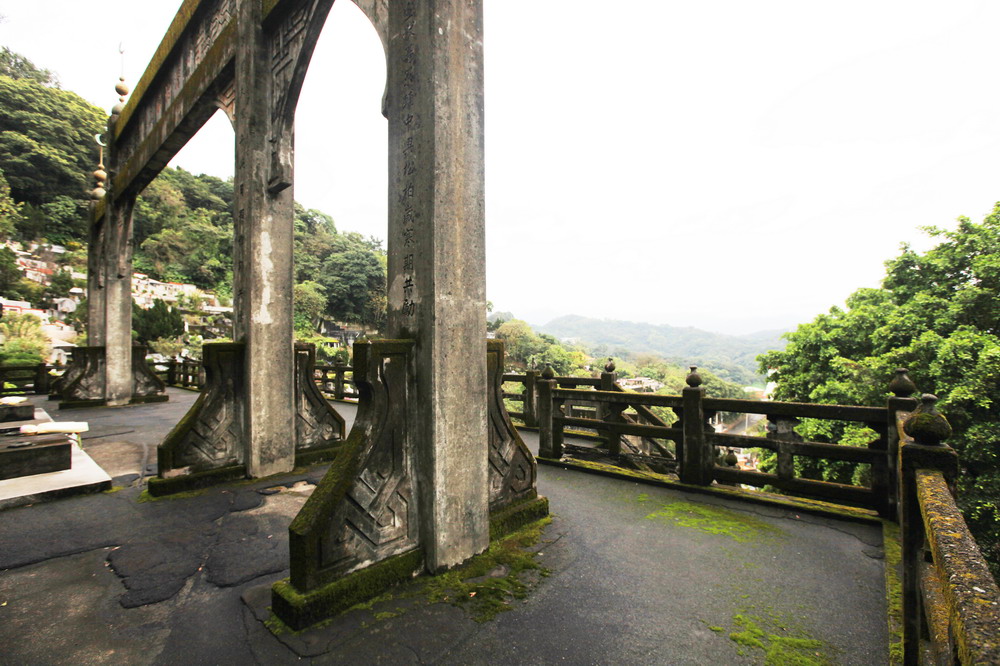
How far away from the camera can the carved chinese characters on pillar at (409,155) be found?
3084 millimetres

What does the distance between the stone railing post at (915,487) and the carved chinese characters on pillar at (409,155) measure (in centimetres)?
287

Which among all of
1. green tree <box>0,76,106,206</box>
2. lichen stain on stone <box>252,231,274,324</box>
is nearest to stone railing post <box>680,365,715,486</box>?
lichen stain on stone <box>252,231,274,324</box>

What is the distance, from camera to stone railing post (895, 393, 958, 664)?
2037 millimetres

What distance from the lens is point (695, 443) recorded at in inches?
193

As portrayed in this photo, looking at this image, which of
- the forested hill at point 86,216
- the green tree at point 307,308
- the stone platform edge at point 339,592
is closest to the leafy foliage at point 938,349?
the stone platform edge at point 339,592

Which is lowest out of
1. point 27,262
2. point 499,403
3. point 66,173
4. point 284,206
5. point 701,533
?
point 701,533

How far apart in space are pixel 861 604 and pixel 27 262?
144ft

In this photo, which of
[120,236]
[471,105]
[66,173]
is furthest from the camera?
[66,173]

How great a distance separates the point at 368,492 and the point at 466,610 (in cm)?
92

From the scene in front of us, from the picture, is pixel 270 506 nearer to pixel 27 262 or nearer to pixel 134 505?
pixel 134 505

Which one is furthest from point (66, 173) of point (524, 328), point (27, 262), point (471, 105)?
point (471, 105)

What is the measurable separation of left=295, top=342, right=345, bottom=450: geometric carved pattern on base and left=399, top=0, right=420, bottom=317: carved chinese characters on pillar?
2.81 m

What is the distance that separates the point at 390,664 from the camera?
2162 millimetres

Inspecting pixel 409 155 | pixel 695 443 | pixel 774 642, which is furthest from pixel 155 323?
pixel 774 642
